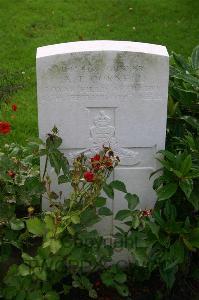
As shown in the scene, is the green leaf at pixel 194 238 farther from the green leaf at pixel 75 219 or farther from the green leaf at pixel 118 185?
the green leaf at pixel 75 219

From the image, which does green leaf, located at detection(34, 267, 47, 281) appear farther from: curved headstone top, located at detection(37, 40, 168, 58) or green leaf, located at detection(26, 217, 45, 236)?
curved headstone top, located at detection(37, 40, 168, 58)

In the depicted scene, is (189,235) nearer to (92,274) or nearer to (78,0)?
(92,274)

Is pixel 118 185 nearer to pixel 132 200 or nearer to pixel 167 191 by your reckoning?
pixel 132 200

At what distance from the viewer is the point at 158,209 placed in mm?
3326

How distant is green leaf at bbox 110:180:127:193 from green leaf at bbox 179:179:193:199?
0.31m

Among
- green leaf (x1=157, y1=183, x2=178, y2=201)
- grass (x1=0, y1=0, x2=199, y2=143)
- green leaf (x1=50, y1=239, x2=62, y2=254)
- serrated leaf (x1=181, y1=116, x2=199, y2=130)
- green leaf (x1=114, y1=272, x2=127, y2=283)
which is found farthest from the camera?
grass (x1=0, y1=0, x2=199, y2=143)

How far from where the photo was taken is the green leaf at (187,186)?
10.00 ft

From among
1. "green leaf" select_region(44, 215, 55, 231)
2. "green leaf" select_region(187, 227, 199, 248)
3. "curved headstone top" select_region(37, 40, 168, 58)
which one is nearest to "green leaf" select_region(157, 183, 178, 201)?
"green leaf" select_region(187, 227, 199, 248)

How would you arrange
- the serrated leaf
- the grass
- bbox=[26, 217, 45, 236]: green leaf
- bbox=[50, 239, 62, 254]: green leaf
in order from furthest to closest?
1. the grass
2. the serrated leaf
3. bbox=[26, 217, 45, 236]: green leaf
4. bbox=[50, 239, 62, 254]: green leaf

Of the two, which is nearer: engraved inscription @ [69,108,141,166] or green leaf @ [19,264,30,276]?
green leaf @ [19,264,30,276]

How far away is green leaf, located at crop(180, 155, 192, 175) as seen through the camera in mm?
3085

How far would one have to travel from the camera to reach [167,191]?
3.12m

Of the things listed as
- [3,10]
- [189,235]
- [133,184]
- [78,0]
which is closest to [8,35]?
[3,10]

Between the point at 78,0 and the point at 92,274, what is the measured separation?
5.54m
